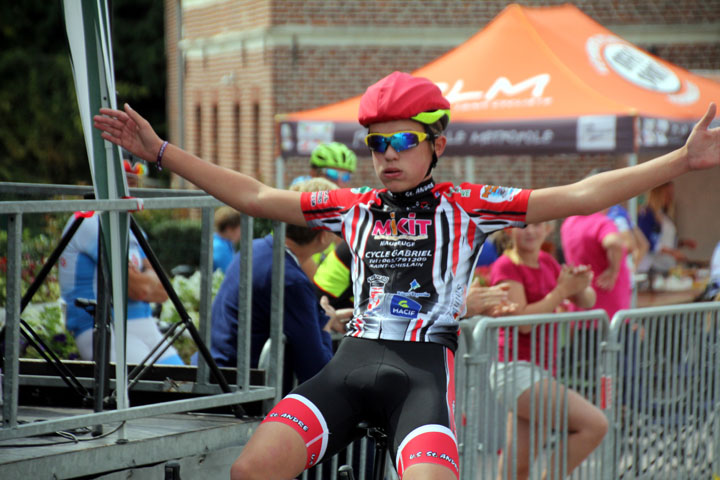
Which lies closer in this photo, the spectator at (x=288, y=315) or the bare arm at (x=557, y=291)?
the spectator at (x=288, y=315)

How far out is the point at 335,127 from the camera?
1077 centimetres

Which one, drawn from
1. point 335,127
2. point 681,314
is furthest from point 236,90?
point 681,314

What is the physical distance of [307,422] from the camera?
341cm

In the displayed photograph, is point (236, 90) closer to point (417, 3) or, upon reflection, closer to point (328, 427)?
point (417, 3)

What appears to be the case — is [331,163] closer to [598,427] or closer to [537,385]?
[537,385]

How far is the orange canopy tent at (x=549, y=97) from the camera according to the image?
9.54m

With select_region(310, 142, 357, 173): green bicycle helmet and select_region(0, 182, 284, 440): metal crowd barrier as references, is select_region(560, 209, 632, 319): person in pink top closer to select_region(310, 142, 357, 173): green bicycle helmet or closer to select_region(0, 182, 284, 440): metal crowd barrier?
select_region(310, 142, 357, 173): green bicycle helmet

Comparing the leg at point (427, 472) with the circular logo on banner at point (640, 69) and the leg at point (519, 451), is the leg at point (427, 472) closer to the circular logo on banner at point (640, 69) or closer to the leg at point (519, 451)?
the leg at point (519, 451)

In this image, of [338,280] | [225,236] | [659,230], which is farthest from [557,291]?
[659,230]

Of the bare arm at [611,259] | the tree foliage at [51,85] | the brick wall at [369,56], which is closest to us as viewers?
the bare arm at [611,259]

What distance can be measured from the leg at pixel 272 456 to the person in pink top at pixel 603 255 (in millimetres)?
5116

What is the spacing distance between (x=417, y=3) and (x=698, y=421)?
13.1 metres

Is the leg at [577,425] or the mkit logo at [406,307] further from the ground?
the mkit logo at [406,307]

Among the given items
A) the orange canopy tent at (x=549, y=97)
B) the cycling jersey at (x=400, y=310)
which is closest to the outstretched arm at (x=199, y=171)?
the cycling jersey at (x=400, y=310)
